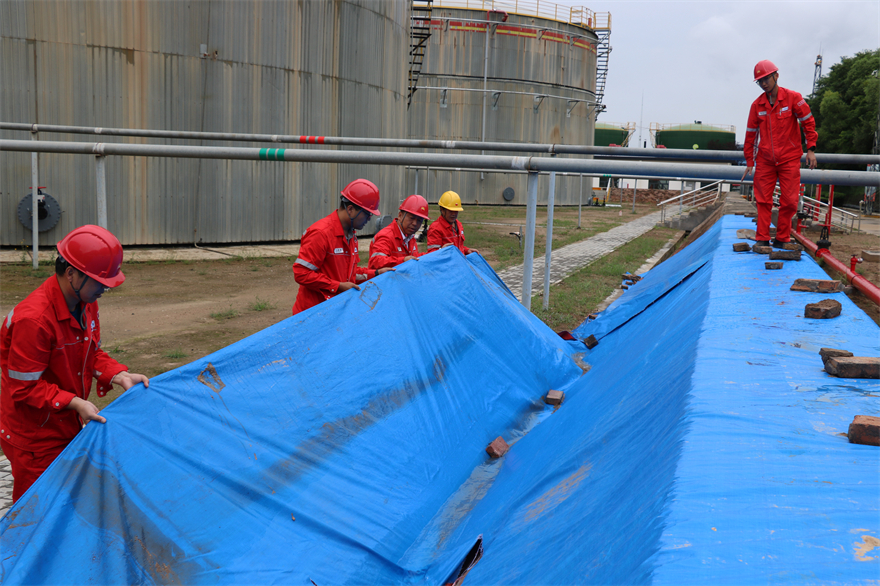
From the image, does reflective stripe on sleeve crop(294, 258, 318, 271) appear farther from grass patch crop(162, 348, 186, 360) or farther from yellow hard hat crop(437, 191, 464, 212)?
grass patch crop(162, 348, 186, 360)

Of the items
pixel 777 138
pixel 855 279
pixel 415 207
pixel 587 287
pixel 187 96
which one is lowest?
pixel 587 287

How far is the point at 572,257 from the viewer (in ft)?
50.5

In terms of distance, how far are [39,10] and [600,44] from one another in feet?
107

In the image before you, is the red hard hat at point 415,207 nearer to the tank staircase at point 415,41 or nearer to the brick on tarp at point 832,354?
the brick on tarp at point 832,354

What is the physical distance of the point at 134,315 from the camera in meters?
8.68

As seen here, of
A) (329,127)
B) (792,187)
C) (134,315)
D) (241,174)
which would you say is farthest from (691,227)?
(134,315)

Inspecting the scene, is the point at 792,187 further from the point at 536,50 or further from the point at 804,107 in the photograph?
the point at 536,50

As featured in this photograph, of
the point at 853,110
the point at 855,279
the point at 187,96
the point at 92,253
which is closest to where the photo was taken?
the point at 92,253

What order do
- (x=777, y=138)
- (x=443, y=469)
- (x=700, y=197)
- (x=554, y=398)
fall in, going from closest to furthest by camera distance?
(x=443, y=469)
(x=554, y=398)
(x=777, y=138)
(x=700, y=197)

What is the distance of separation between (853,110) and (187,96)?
1529 inches

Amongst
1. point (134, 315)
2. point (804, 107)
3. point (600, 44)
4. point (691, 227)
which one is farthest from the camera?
point (600, 44)

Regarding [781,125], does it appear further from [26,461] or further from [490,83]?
[490,83]

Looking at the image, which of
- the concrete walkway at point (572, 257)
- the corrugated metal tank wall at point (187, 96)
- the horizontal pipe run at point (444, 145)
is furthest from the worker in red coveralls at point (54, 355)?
the corrugated metal tank wall at point (187, 96)

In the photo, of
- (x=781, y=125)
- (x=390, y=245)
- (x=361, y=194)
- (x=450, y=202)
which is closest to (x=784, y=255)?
(x=781, y=125)
